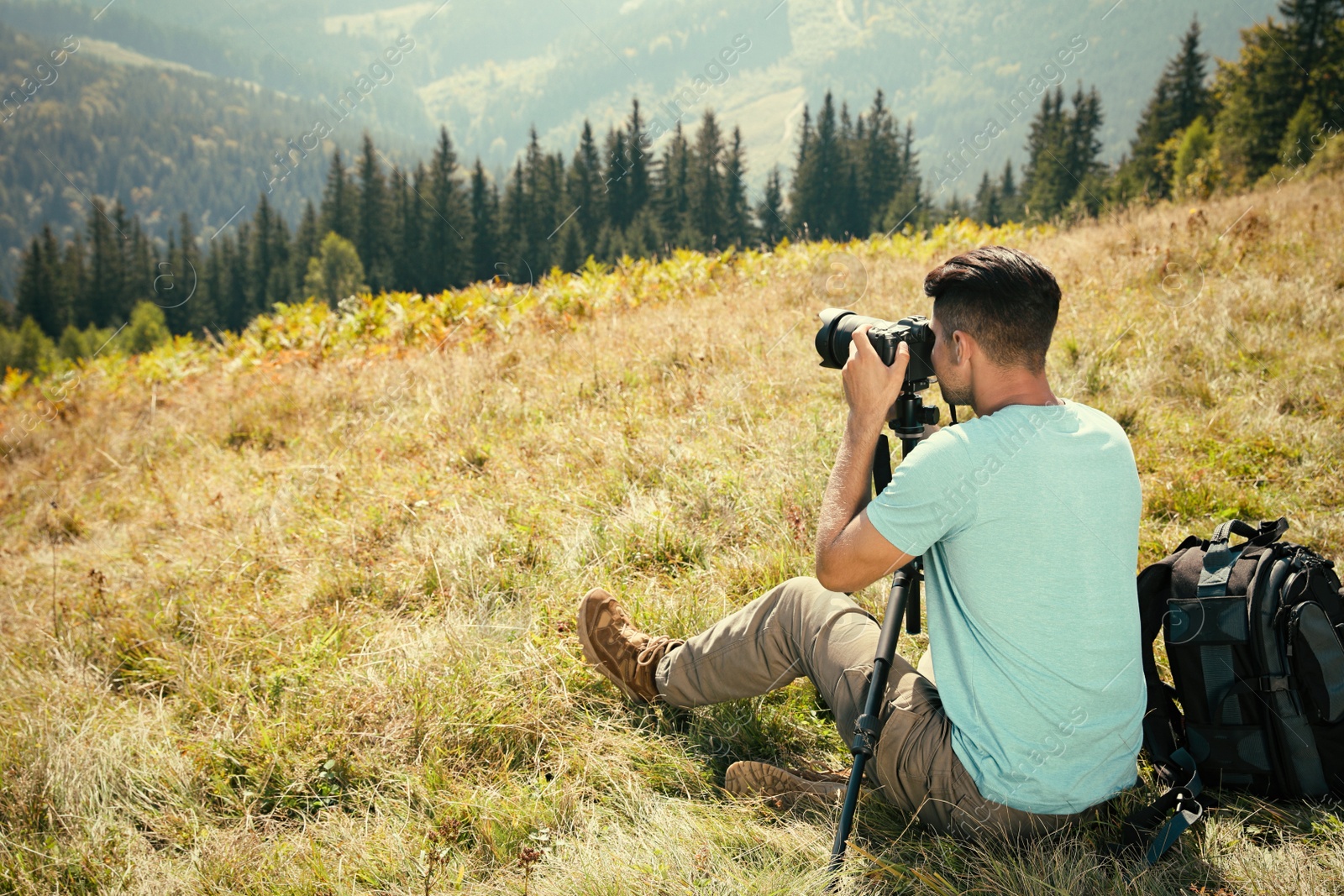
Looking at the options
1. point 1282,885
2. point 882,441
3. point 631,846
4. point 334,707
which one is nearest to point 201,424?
point 334,707

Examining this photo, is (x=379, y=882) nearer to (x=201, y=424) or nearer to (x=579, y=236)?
(x=201, y=424)

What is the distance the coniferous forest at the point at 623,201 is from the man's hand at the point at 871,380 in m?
36.5

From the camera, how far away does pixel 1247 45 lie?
114 ft

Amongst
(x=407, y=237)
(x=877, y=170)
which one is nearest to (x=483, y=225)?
(x=407, y=237)

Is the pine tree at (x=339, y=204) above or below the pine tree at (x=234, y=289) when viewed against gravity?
above

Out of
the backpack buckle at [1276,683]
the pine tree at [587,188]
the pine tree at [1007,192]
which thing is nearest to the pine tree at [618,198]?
the pine tree at [587,188]

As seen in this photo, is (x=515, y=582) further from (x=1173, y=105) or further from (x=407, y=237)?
(x=407, y=237)

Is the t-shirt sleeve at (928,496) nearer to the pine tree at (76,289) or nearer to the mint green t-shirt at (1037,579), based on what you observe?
the mint green t-shirt at (1037,579)

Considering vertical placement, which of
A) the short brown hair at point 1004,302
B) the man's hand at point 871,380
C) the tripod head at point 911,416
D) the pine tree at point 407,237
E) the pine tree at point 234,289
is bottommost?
the pine tree at point 234,289

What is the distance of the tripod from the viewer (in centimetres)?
185

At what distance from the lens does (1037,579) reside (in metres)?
1.78

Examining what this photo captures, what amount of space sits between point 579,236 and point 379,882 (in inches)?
2353

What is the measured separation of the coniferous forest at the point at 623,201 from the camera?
1377 inches

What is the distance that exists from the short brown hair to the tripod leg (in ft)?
2.06
